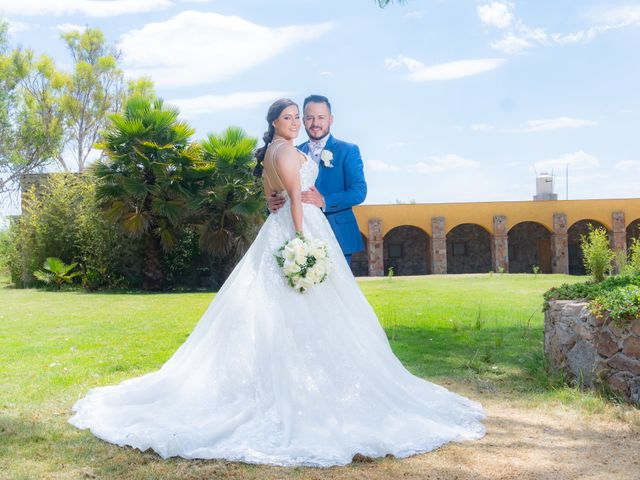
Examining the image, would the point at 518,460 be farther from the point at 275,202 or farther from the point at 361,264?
the point at 361,264

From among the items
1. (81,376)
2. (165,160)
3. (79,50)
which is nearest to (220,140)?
(165,160)

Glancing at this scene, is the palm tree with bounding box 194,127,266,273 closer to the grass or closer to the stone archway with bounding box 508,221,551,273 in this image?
the grass

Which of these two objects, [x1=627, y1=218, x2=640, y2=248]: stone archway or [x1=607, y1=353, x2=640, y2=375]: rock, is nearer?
[x1=607, y1=353, x2=640, y2=375]: rock

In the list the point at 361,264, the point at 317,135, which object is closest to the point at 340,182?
the point at 317,135

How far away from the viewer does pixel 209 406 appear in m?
4.09

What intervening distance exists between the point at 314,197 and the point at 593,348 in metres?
2.54

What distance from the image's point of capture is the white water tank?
3114 cm

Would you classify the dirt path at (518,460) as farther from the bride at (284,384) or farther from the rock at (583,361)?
the rock at (583,361)

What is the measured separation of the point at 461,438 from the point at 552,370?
1958 millimetres

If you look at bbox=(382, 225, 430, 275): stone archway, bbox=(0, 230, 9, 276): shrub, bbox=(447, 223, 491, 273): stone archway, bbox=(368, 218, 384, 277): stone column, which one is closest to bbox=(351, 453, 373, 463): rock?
bbox=(0, 230, 9, 276): shrub

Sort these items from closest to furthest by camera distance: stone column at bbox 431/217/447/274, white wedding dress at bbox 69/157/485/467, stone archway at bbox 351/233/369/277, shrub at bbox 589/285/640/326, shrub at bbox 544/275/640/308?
white wedding dress at bbox 69/157/485/467, shrub at bbox 589/285/640/326, shrub at bbox 544/275/640/308, stone column at bbox 431/217/447/274, stone archway at bbox 351/233/369/277

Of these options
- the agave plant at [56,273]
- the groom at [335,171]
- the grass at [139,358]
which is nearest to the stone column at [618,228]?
the grass at [139,358]

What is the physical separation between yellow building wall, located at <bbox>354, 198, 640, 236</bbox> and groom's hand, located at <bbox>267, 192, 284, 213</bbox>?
22.8 m

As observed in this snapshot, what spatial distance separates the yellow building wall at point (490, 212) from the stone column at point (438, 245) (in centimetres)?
26
